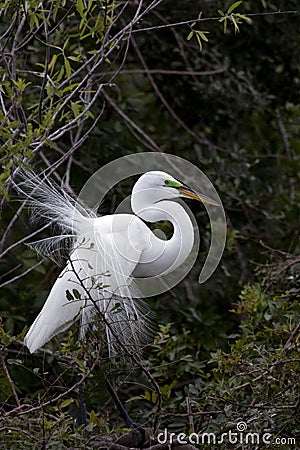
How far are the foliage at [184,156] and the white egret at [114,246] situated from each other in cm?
7

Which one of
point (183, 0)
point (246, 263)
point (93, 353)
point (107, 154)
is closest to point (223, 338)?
point (246, 263)

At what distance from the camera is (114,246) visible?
2.61m

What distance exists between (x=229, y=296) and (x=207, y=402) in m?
1.38

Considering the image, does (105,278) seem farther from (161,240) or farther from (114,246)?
(161,240)

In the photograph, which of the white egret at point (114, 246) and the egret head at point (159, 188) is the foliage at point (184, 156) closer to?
the white egret at point (114, 246)

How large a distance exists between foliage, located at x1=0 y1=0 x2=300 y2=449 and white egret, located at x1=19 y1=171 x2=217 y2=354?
7 cm

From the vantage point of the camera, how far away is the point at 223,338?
3252 millimetres

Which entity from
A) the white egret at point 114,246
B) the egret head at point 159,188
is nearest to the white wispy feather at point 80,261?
the white egret at point 114,246

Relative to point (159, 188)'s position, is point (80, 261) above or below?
below

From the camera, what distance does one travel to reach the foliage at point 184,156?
212 centimetres

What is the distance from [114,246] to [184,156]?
1.34m

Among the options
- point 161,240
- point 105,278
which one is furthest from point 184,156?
point 105,278

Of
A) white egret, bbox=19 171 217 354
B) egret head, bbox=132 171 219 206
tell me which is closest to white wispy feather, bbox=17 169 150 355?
white egret, bbox=19 171 217 354

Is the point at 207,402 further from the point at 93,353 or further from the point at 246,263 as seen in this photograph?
the point at 246,263
